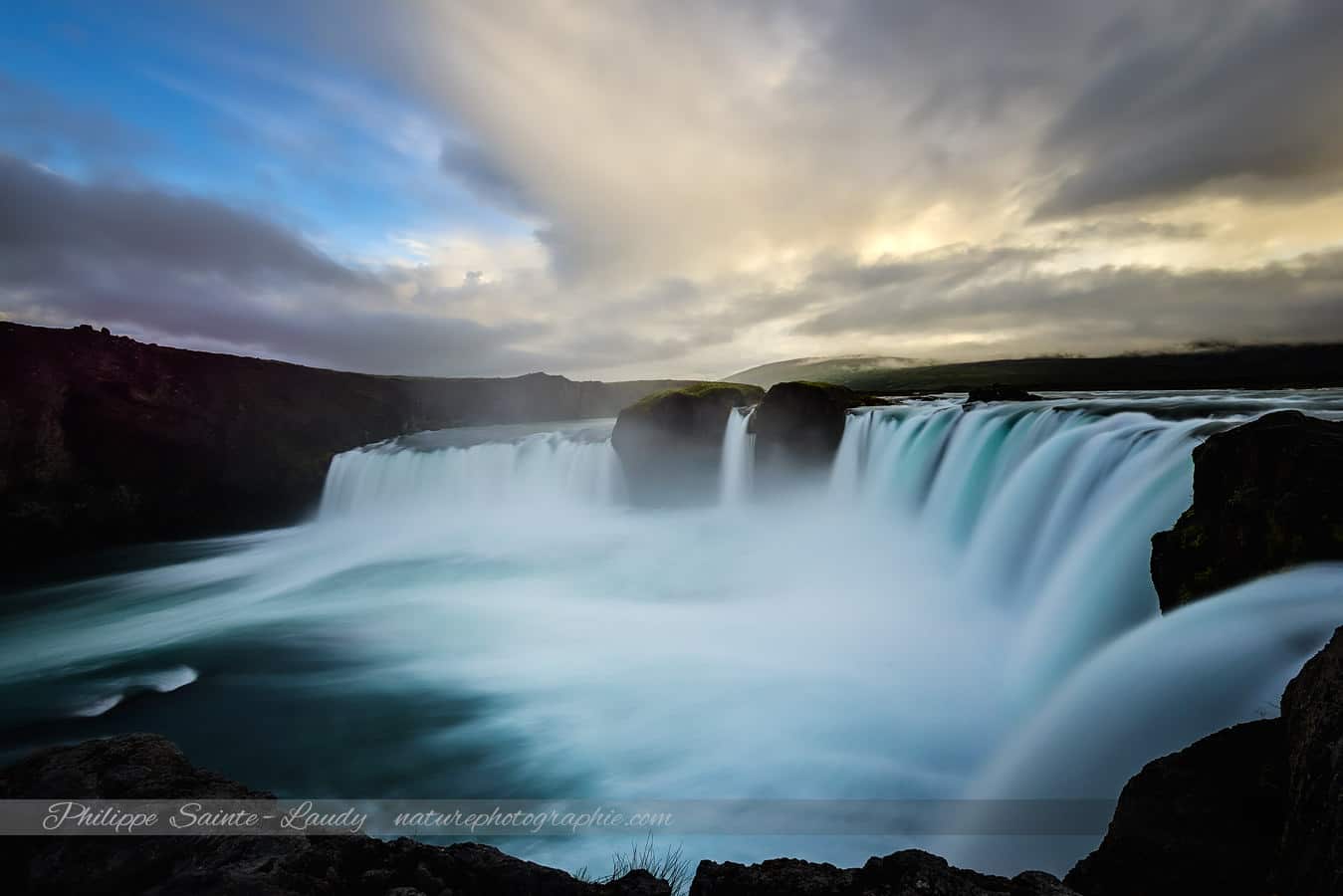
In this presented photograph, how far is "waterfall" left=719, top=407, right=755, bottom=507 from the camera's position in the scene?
68.4 ft

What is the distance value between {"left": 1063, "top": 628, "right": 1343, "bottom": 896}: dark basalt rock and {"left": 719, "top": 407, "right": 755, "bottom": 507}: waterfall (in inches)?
701

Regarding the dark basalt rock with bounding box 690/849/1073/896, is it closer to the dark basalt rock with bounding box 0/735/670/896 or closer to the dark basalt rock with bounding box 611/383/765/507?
the dark basalt rock with bounding box 0/735/670/896

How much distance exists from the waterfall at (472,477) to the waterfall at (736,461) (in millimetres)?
6298

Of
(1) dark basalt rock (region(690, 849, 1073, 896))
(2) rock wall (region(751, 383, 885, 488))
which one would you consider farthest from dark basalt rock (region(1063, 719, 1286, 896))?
(2) rock wall (region(751, 383, 885, 488))

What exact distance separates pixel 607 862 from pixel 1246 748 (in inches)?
193

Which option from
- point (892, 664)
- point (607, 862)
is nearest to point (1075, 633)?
point (892, 664)

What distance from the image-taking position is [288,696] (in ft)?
28.6

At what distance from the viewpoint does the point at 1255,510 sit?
4.94 meters

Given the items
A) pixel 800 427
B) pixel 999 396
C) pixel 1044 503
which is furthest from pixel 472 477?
pixel 1044 503

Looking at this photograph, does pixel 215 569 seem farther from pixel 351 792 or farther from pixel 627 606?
pixel 351 792

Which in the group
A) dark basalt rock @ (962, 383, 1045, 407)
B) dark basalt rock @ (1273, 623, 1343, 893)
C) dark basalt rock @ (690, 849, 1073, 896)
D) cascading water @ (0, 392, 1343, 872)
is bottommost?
cascading water @ (0, 392, 1343, 872)

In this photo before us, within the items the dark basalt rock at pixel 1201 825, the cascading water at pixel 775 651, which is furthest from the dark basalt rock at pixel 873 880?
the cascading water at pixel 775 651

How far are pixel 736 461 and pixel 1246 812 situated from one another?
1914 cm

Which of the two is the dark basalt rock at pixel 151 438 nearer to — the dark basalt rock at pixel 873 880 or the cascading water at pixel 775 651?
the cascading water at pixel 775 651
